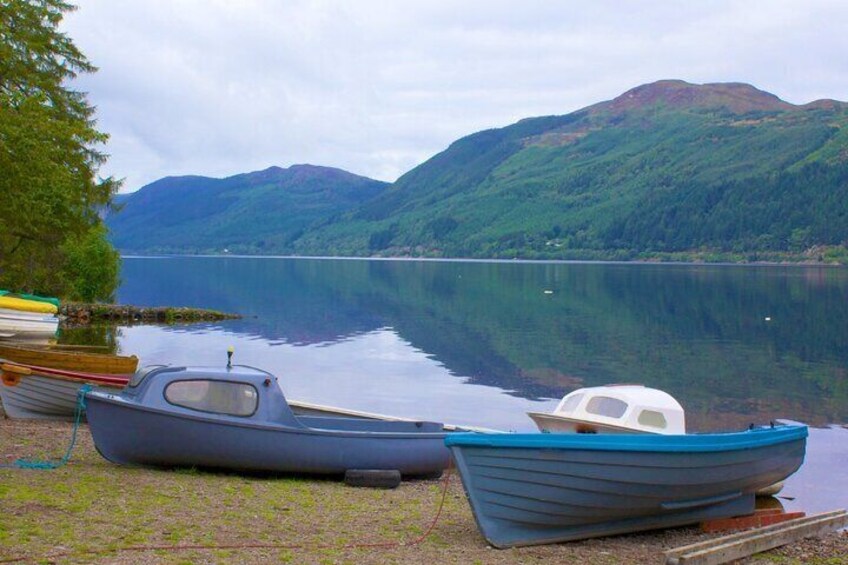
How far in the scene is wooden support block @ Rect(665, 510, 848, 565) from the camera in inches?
487

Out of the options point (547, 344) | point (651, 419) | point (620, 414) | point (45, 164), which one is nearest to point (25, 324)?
point (45, 164)

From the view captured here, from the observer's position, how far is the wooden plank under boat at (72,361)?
21781mm

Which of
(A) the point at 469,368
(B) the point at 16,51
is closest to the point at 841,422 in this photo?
(A) the point at 469,368

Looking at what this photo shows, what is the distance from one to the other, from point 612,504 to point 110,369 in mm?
12670

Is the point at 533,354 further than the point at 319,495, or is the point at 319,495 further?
the point at 533,354

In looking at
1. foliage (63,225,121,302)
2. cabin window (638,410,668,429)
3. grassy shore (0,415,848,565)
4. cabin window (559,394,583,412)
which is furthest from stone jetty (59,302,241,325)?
cabin window (638,410,668,429)

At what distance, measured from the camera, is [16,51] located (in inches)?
1608

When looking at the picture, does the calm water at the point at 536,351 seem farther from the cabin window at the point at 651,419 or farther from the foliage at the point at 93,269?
the foliage at the point at 93,269

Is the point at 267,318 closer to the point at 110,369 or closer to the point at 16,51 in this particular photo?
the point at 16,51

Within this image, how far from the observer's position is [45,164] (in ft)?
81.1

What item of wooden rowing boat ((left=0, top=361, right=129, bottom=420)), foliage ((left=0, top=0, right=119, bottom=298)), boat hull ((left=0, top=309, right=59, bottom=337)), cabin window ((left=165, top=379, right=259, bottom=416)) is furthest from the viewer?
boat hull ((left=0, top=309, right=59, bottom=337))

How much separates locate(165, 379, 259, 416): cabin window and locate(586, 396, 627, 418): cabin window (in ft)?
21.7

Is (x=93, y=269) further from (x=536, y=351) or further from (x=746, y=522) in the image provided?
(x=746, y=522)

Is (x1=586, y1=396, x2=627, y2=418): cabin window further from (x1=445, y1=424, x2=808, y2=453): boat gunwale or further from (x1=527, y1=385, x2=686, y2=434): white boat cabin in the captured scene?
(x1=445, y1=424, x2=808, y2=453): boat gunwale
